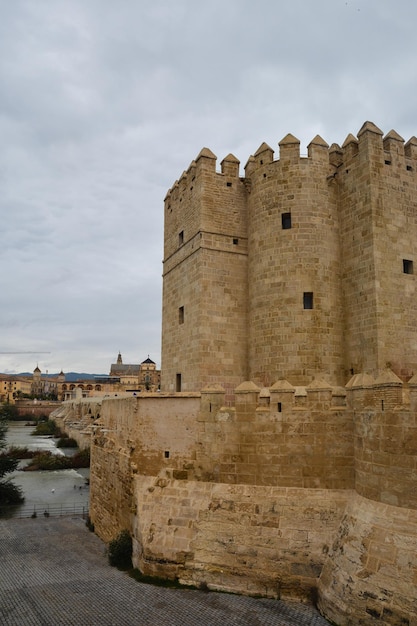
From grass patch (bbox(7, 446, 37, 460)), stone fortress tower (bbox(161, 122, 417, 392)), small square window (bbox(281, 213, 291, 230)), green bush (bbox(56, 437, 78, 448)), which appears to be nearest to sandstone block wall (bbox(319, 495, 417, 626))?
stone fortress tower (bbox(161, 122, 417, 392))

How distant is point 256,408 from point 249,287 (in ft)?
19.2

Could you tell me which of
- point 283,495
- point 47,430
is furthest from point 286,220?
point 47,430

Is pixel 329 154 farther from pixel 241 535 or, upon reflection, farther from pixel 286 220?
pixel 241 535

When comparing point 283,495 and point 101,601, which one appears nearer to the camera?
point 101,601

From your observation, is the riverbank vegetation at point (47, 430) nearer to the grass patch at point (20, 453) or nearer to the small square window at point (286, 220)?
the grass patch at point (20, 453)

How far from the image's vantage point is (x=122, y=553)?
1259 cm

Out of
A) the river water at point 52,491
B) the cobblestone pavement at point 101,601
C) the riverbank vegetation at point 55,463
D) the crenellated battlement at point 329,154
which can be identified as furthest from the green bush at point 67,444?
the crenellated battlement at point 329,154

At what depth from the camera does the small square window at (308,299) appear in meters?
14.8

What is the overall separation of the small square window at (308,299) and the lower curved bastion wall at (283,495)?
4492mm

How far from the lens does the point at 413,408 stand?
8547 millimetres

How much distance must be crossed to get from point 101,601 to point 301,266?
10779 mm

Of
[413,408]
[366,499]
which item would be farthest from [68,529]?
[413,408]

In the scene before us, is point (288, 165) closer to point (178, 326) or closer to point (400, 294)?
point (400, 294)

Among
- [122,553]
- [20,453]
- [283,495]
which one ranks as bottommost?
[20,453]
